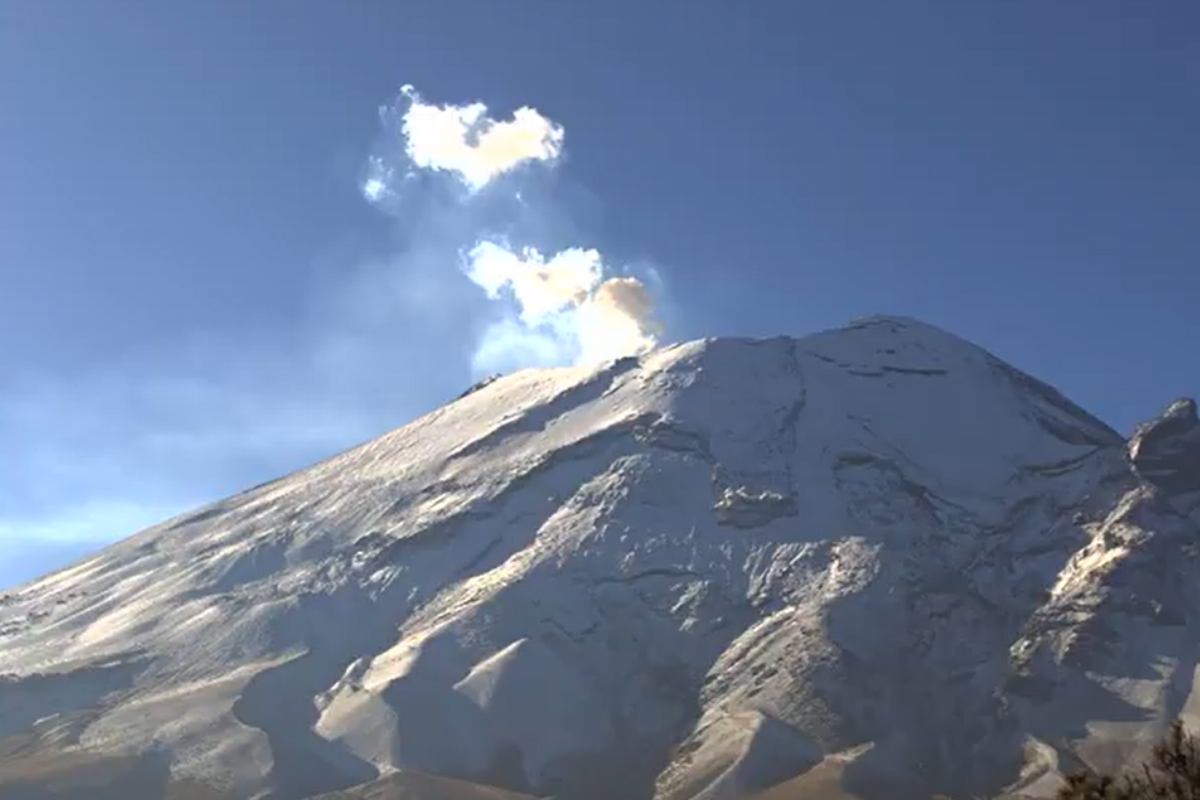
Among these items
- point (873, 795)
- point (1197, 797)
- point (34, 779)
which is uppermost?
point (34, 779)

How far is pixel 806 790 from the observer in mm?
188750

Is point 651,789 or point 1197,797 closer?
point 1197,797

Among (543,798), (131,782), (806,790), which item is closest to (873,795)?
(806,790)

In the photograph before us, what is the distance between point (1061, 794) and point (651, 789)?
151 m

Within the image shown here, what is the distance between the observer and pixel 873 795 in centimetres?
19225

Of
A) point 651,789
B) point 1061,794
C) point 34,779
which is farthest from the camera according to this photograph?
point 651,789

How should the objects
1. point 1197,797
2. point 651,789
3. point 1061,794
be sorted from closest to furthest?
Result: point 1197,797
point 1061,794
point 651,789

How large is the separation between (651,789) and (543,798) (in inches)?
571

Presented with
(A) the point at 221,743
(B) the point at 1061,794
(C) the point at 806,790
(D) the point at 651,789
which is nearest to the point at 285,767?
(A) the point at 221,743

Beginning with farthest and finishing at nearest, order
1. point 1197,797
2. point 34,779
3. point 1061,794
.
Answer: point 34,779, point 1061,794, point 1197,797

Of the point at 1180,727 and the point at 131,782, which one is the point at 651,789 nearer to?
the point at 131,782

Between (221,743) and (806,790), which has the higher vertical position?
(221,743)

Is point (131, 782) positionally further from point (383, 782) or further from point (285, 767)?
point (383, 782)

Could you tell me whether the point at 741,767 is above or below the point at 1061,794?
above
